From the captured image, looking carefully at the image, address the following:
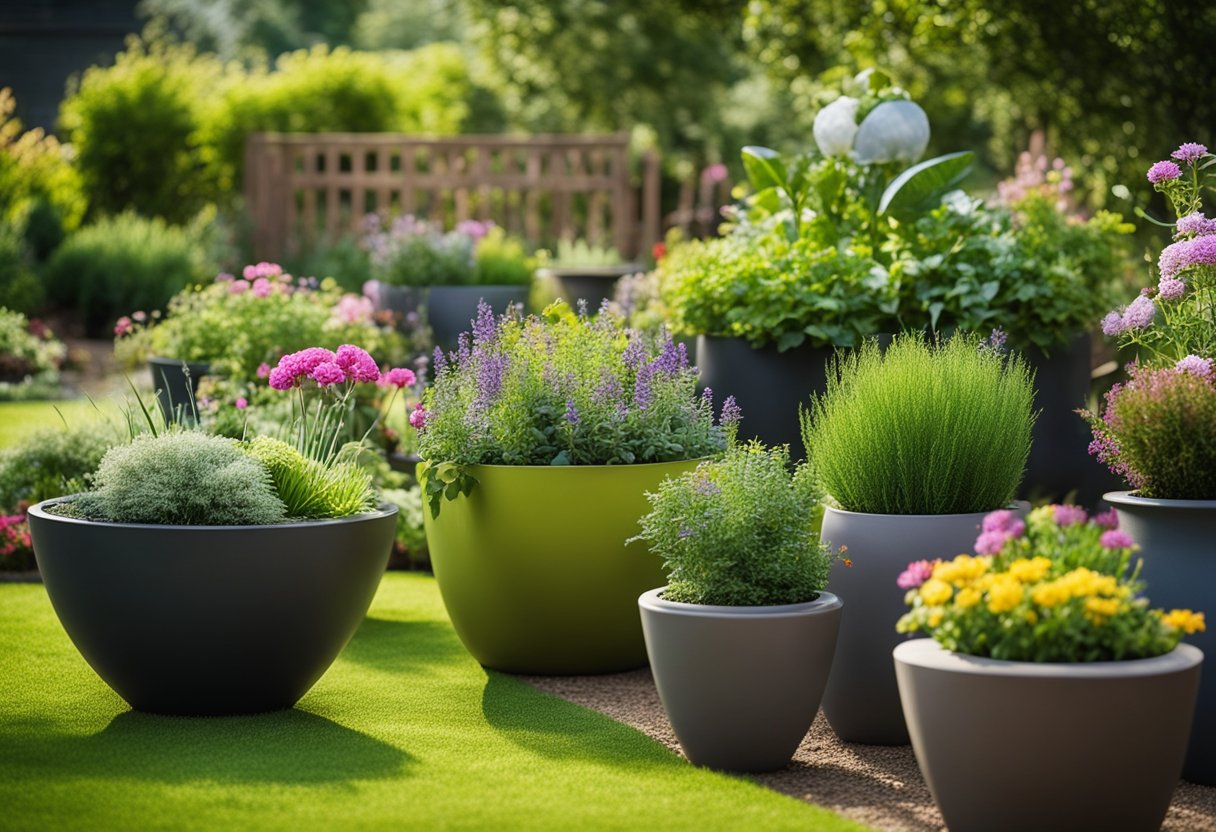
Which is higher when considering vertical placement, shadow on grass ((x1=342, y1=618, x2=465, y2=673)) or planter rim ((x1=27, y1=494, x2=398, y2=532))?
planter rim ((x1=27, y1=494, x2=398, y2=532))

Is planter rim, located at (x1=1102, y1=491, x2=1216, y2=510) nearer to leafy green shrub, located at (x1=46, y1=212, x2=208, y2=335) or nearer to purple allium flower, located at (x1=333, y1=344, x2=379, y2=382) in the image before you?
purple allium flower, located at (x1=333, y1=344, x2=379, y2=382)

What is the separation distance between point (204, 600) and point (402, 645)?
136cm

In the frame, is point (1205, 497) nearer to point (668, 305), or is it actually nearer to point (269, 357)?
point (668, 305)

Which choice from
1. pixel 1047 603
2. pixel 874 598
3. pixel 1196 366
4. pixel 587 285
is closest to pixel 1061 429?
pixel 1196 366

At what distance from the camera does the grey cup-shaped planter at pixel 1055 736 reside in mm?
3068

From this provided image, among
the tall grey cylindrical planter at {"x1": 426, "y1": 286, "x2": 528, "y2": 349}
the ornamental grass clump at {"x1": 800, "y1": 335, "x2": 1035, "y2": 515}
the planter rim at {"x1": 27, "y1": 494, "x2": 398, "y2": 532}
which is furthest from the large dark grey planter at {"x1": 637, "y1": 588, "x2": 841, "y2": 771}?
the tall grey cylindrical planter at {"x1": 426, "y1": 286, "x2": 528, "y2": 349}

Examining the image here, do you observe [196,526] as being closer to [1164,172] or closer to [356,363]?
[356,363]

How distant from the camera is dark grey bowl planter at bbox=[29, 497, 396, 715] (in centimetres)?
407

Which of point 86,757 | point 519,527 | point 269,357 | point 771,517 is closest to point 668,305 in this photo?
point 269,357

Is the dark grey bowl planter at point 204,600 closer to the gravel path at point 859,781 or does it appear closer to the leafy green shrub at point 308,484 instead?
the leafy green shrub at point 308,484

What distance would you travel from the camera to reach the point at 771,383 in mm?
5746

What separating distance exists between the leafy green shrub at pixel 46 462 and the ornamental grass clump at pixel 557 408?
241cm

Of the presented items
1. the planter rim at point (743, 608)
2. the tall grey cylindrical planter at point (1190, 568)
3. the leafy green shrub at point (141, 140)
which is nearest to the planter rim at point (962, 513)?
the planter rim at point (743, 608)

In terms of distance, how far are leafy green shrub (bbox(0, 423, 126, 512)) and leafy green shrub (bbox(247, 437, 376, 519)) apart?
96.2 inches
